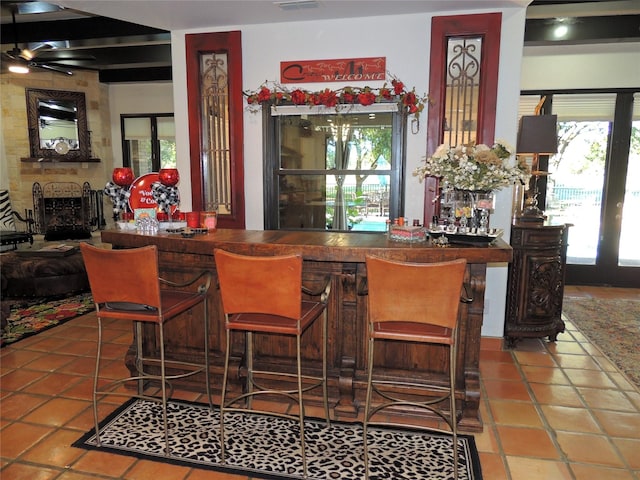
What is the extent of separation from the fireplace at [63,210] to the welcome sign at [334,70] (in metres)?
6.38

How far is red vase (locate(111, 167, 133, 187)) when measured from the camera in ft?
10.1

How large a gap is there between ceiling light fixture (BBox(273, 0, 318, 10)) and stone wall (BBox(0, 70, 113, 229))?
256 inches

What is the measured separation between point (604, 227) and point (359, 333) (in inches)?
191

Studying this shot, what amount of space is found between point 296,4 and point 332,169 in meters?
1.46

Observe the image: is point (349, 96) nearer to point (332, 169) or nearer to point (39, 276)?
point (332, 169)

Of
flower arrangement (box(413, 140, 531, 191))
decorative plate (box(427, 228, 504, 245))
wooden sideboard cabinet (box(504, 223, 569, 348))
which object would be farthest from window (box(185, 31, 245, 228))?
wooden sideboard cabinet (box(504, 223, 569, 348))

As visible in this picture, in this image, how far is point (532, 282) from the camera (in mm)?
3898

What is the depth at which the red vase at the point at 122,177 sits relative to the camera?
3.08 meters

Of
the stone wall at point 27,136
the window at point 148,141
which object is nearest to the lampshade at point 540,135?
the window at point 148,141

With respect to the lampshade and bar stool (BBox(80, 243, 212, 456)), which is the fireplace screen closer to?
bar stool (BBox(80, 243, 212, 456))

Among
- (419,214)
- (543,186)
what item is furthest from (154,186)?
(543,186)

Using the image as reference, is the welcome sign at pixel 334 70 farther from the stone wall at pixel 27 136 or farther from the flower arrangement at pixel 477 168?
the stone wall at pixel 27 136

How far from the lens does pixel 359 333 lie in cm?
276

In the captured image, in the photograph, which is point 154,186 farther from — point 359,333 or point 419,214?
point 419,214
